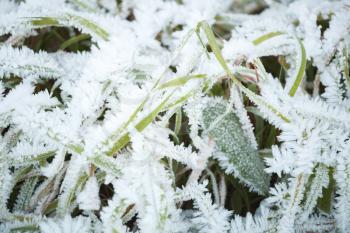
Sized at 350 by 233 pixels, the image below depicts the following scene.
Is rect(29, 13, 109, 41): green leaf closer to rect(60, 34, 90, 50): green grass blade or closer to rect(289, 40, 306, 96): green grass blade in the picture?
rect(60, 34, 90, 50): green grass blade

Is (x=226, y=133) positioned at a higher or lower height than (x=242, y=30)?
lower

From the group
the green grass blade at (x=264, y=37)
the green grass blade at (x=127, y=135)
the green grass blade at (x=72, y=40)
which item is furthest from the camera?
the green grass blade at (x=72, y=40)

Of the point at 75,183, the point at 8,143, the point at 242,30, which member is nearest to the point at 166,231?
the point at 75,183

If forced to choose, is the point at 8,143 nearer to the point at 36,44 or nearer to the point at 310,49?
the point at 36,44

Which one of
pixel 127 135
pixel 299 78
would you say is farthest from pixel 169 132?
pixel 299 78

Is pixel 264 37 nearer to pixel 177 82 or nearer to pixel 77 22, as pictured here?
pixel 177 82

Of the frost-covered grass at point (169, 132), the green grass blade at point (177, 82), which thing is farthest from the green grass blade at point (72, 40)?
the green grass blade at point (177, 82)

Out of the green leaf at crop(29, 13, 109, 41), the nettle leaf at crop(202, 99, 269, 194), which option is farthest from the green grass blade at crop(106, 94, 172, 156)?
the green leaf at crop(29, 13, 109, 41)

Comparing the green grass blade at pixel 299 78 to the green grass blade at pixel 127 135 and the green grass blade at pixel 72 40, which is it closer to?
the green grass blade at pixel 127 135
